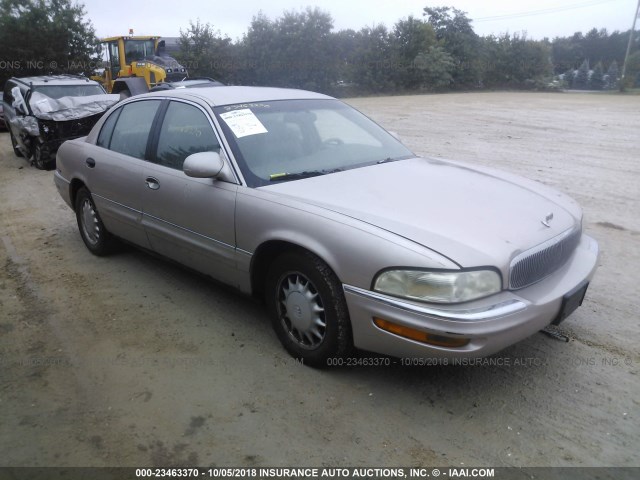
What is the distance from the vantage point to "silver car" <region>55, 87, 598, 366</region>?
2.53 m

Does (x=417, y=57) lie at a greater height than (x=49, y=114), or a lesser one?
greater

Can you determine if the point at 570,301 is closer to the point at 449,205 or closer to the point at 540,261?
the point at 540,261

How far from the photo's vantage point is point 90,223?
5.05 m

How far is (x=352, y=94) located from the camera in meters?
33.1

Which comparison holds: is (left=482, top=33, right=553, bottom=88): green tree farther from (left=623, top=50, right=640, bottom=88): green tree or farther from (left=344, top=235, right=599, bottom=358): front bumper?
(left=344, top=235, right=599, bottom=358): front bumper

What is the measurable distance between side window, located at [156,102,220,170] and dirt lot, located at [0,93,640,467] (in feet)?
3.66

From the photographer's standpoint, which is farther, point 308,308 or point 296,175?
point 296,175

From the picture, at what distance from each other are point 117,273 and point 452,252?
331 centimetres

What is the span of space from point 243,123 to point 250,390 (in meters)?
1.76

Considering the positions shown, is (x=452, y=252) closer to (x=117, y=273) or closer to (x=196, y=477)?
(x=196, y=477)

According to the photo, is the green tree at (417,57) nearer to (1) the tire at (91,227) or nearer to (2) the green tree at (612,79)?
(2) the green tree at (612,79)

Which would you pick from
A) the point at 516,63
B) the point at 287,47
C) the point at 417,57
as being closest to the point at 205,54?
the point at 287,47

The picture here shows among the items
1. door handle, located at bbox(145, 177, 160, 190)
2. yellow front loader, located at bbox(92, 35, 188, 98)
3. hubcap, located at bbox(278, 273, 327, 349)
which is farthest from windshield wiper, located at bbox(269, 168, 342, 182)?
yellow front loader, located at bbox(92, 35, 188, 98)

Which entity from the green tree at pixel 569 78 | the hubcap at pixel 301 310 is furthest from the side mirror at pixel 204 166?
the green tree at pixel 569 78
